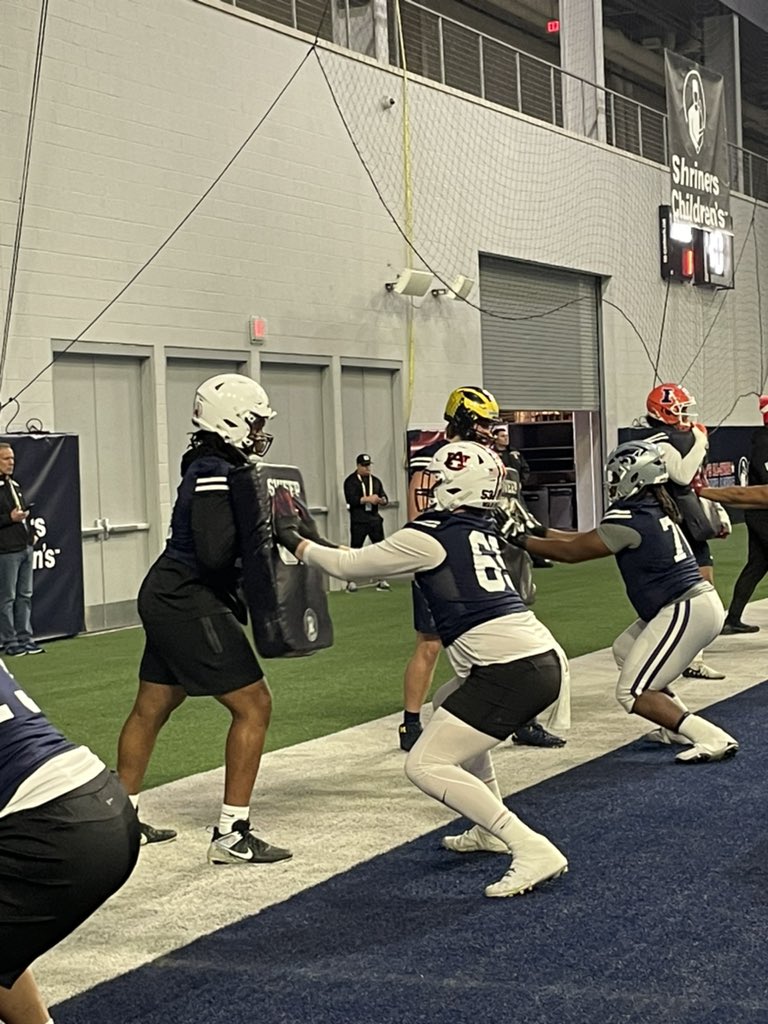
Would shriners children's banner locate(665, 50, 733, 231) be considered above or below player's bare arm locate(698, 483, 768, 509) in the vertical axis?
above

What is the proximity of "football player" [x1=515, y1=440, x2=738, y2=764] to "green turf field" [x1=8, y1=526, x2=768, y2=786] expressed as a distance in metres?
2.21

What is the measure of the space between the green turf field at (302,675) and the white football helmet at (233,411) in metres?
2.32

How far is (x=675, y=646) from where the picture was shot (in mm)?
7129

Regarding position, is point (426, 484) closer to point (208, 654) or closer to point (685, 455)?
point (208, 654)

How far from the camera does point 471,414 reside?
7086mm

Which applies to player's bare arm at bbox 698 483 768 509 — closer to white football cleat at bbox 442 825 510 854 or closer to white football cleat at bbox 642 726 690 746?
white football cleat at bbox 642 726 690 746

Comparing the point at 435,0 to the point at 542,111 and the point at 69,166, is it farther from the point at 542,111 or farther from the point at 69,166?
the point at 69,166

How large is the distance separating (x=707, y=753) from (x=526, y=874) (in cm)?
239

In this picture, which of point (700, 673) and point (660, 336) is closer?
point (700, 673)

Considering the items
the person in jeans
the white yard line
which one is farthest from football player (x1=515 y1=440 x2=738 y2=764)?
the person in jeans

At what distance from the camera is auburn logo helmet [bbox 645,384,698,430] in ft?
32.1

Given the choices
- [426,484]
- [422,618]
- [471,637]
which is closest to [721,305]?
[422,618]

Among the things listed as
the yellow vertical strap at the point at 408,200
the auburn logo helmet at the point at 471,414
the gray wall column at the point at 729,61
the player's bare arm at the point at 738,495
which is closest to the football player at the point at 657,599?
the auburn logo helmet at the point at 471,414

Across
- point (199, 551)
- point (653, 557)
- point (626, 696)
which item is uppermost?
point (199, 551)
